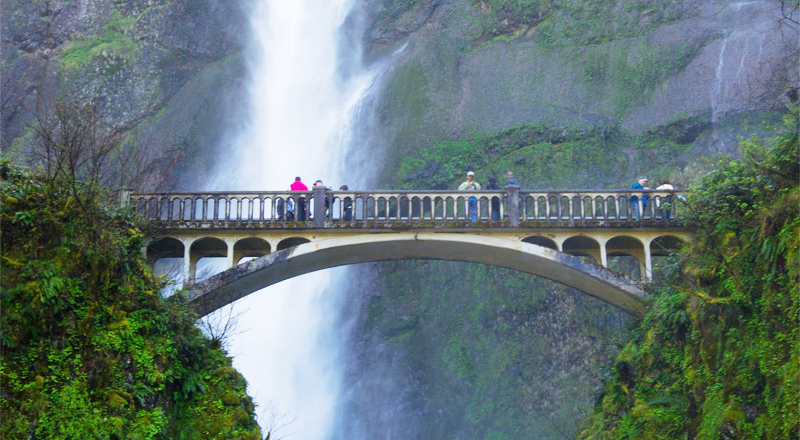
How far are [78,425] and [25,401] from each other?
1.04 metres

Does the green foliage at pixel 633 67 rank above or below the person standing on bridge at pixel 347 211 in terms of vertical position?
above

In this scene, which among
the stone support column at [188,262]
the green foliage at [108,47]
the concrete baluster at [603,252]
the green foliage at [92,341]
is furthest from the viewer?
the green foliage at [108,47]

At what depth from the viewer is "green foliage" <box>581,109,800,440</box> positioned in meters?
16.2

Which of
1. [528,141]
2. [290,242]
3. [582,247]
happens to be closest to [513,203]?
[582,247]

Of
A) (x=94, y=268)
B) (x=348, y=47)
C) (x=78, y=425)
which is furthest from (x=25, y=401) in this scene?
(x=348, y=47)

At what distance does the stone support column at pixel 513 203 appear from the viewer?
886 inches

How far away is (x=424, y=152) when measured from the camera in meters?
39.1

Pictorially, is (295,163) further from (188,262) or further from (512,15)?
(188,262)

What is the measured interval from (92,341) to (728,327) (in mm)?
13100

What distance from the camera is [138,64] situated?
4575 centimetres

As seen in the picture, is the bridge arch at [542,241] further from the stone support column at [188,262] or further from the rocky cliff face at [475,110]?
the stone support column at [188,262]

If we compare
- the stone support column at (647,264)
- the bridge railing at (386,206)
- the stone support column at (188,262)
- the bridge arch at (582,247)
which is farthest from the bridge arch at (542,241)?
the stone support column at (188,262)

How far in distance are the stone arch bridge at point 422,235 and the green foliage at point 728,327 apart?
5.43ft

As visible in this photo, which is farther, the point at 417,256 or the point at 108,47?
the point at 108,47
